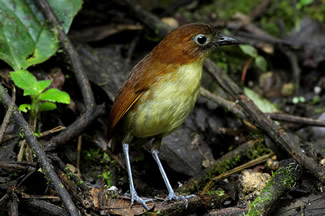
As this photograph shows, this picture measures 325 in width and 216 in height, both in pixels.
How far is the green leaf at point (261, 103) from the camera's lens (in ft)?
16.5

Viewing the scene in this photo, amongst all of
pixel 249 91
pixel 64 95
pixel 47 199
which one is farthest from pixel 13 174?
pixel 249 91

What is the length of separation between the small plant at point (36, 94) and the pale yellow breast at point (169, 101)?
70 cm

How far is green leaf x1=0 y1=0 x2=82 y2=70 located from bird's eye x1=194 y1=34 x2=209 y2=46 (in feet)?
5.57

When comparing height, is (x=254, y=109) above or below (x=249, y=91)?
above

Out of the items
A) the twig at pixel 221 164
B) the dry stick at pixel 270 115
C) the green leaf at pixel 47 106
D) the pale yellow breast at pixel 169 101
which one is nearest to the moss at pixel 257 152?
the twig at pixel 221 164

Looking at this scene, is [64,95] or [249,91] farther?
[249,91]

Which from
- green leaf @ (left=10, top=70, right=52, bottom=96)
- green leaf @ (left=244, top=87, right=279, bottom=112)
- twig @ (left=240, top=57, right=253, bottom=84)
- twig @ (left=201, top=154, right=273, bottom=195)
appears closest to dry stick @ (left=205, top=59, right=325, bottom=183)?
twig @ (left=201, top=154, right=273, bottom=195)

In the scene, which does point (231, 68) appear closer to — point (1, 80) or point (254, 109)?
point (254, 109)

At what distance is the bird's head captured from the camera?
11.8 ft

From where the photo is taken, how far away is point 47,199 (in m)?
3.32

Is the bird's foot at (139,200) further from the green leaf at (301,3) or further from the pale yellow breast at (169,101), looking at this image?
the green leaf at (301,3)

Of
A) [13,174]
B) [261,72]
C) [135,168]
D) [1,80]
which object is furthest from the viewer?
[261,72]

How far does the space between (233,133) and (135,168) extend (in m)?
1.14

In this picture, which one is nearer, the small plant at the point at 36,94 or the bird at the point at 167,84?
the bird at the point at 167,84
